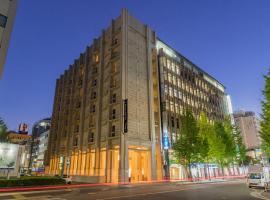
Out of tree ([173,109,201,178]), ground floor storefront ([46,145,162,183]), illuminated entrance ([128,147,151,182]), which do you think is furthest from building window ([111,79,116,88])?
tree ([173,109,201,178])

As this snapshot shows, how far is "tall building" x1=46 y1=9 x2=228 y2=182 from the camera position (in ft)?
131

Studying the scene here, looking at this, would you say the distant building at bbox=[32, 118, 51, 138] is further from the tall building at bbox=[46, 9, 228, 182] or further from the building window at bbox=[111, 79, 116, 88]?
the building window at bbox=[111, 79, 116, 88]

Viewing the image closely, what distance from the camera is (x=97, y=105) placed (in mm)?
45719

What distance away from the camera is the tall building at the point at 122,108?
39.9m

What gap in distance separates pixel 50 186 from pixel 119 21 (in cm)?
3405

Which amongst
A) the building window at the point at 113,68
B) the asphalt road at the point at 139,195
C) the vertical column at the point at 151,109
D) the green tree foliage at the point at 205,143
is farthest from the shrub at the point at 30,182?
the building window at the point at 113,68

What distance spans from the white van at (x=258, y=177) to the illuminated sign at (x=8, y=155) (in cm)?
3061

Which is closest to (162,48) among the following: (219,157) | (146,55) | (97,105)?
(146,55)

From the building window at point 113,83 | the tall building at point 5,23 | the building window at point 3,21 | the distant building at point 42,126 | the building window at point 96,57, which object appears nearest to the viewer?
the tall building at point 5,23

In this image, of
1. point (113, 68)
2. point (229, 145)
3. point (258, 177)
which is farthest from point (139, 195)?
point (229, 145)

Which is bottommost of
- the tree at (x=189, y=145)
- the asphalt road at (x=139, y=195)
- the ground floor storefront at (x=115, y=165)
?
the asphalt road at (x=139, y=195)

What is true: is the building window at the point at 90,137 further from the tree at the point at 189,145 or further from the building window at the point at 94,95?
the tree at the point at 189,145

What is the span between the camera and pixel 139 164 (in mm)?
44531

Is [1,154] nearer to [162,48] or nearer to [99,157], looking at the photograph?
[99,157]
